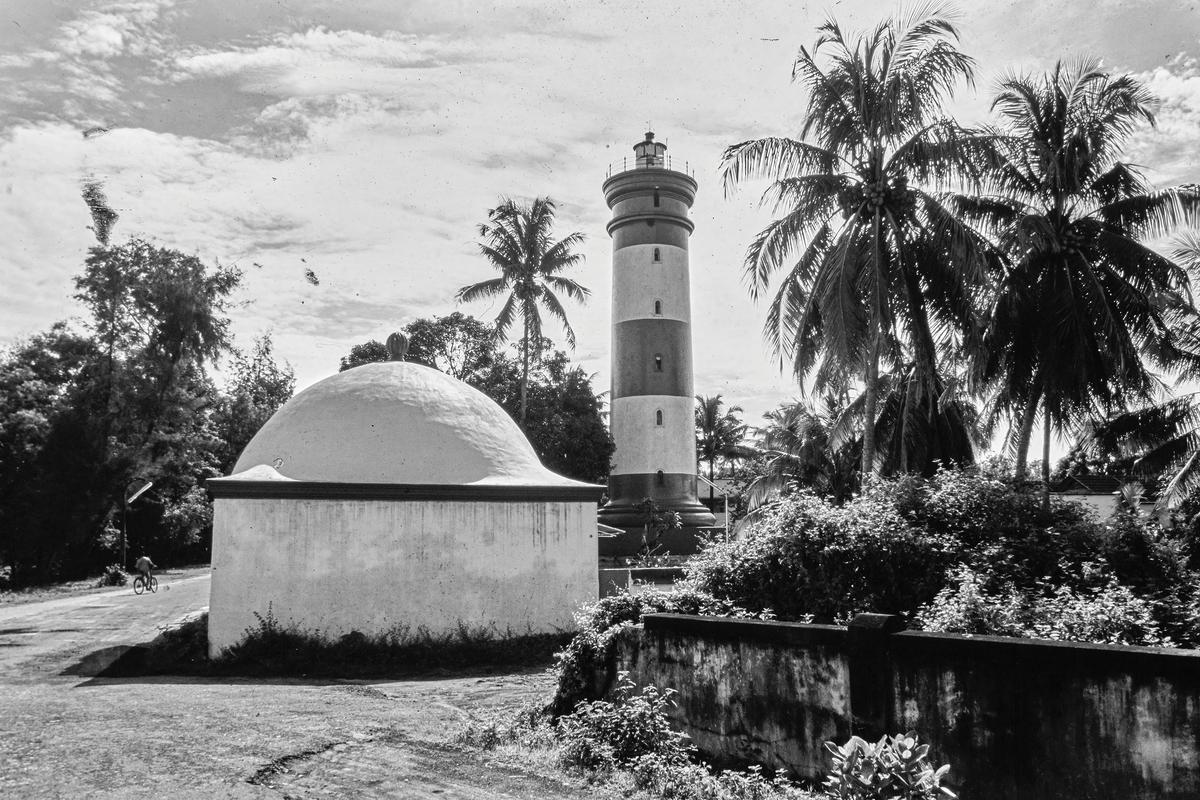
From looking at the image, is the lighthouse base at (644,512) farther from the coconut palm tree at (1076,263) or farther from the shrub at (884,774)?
the shrub at (884,774)

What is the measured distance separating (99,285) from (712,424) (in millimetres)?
34241

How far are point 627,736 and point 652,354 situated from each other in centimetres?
2403

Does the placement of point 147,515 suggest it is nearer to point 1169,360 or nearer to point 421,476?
point 421,476

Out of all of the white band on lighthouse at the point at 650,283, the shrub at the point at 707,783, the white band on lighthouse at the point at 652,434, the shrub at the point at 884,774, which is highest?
the white band on lighthouse at the point at 650,283

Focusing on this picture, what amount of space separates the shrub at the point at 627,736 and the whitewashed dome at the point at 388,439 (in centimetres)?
679

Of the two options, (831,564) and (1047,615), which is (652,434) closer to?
(831,564)

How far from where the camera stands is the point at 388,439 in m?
15.4

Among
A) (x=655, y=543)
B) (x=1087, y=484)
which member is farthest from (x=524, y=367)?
(x=1087, y=484)

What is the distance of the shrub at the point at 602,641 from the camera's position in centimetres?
959

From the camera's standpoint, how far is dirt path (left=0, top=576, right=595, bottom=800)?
6980 millimetres

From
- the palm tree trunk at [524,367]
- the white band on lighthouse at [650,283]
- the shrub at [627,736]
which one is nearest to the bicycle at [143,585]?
the palm tree trunk at [524,367]

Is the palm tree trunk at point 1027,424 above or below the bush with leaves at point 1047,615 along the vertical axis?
above

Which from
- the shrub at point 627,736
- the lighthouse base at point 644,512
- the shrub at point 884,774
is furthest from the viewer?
the lighthouse base at point 644,512

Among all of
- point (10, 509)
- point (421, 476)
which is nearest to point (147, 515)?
point (10, 509)
